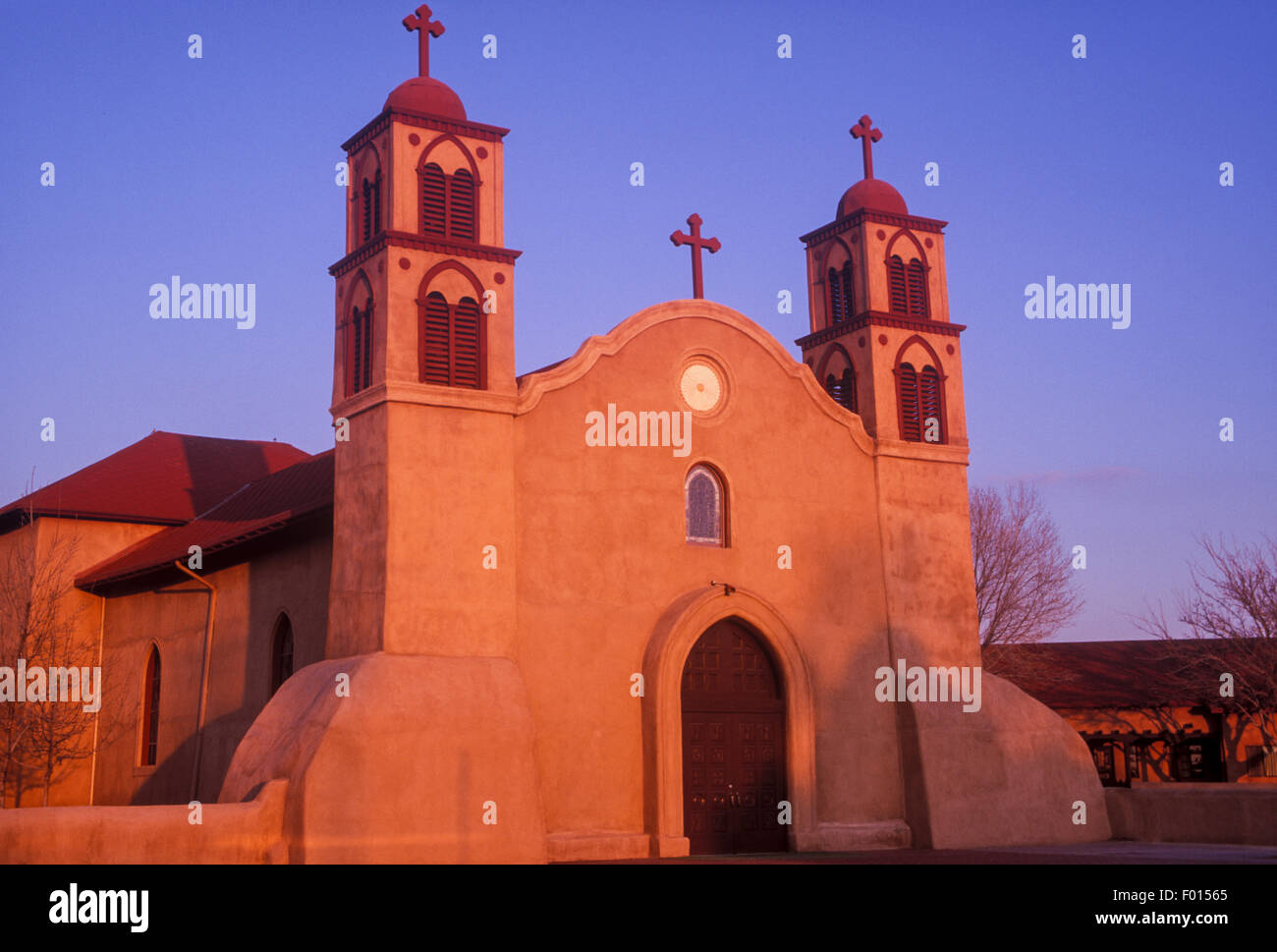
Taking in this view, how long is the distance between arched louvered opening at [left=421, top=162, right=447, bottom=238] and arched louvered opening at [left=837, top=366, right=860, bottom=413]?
27.0 feet

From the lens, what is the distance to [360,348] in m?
20.2

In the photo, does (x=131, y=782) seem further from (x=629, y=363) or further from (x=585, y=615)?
(x=629, y=363)

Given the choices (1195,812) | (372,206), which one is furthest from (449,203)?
(1195,812)

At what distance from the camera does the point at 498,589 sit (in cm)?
1908

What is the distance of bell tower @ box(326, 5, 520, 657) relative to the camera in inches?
731

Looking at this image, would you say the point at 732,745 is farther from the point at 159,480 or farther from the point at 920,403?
the point at 159,480

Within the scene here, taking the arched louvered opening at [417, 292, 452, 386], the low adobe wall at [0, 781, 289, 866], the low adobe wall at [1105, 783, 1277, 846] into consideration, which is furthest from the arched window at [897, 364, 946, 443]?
the low adobe wall at [0, 781, 289, 866]

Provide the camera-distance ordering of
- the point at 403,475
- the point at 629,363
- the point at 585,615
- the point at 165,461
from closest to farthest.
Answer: the point at 403,475
the point at 585,615
the point at 629,363
the point at 165,461

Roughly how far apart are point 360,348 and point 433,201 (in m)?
2.44

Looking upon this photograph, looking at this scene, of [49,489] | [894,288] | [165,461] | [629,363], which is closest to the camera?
[629,363]

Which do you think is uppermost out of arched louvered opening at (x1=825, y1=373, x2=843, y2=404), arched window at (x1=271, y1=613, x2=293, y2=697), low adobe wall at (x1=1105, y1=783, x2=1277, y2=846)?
arched louvered opening at (x1=825, y1=373, x2=843, y2=404)

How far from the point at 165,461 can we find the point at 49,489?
10.6ft

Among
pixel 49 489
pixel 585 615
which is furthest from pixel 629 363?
pixel 49 489

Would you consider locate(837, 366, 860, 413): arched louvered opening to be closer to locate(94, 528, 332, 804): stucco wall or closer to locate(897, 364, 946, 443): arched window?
locate(897, 364, 946, 443): arched window
